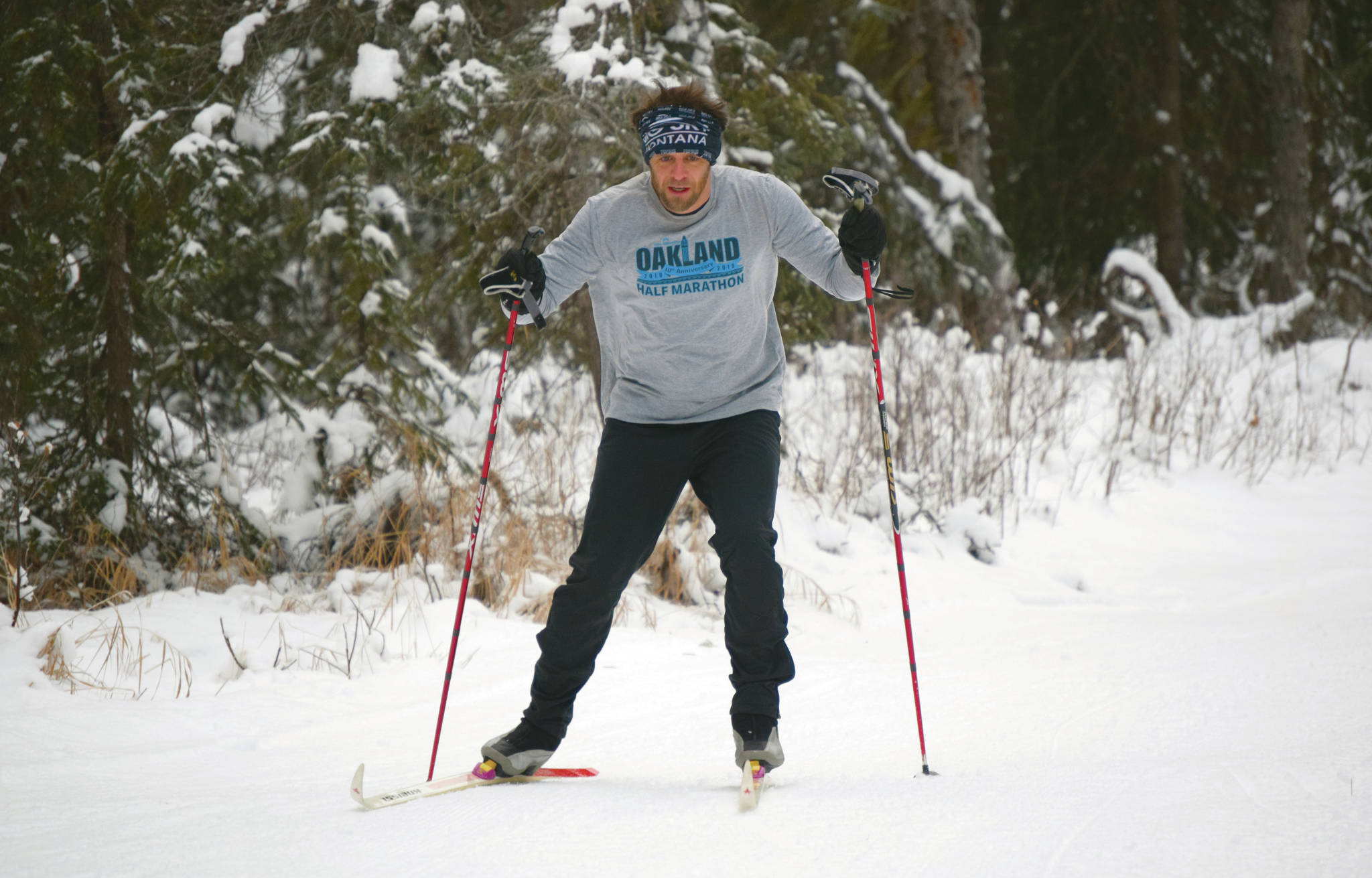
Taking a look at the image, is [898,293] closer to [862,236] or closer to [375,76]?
[862,236]

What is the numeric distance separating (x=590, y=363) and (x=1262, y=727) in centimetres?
350

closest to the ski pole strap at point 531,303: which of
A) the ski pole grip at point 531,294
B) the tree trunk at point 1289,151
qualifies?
the ski pole grip at point 531,294

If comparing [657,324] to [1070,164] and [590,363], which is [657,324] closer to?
[590,363]

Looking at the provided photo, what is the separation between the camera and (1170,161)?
13266 millimetres

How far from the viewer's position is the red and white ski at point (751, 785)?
97.7 inches

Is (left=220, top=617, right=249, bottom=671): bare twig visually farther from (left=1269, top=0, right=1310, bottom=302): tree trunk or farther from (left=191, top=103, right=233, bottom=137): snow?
(left=1269, top=0, right=1310, bottom=302): tree trunk

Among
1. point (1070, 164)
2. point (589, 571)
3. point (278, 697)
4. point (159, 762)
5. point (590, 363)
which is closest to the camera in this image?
point (589, 571)

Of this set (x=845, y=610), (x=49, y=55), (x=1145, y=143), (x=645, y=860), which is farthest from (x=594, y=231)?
(x=1145, y=143)

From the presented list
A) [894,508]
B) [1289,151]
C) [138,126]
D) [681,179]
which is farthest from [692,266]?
[1289,151]

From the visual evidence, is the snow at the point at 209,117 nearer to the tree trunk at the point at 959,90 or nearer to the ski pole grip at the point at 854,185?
the ski pole grip at the point at 854,185

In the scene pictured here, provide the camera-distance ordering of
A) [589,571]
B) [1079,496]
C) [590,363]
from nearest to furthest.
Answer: [589,571]
[590,363]
[1079,496]

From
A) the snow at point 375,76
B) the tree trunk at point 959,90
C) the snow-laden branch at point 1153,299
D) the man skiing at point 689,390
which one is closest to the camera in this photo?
the man skiing at point 689,390

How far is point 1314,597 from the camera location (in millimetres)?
5164

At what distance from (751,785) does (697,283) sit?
1308mm
